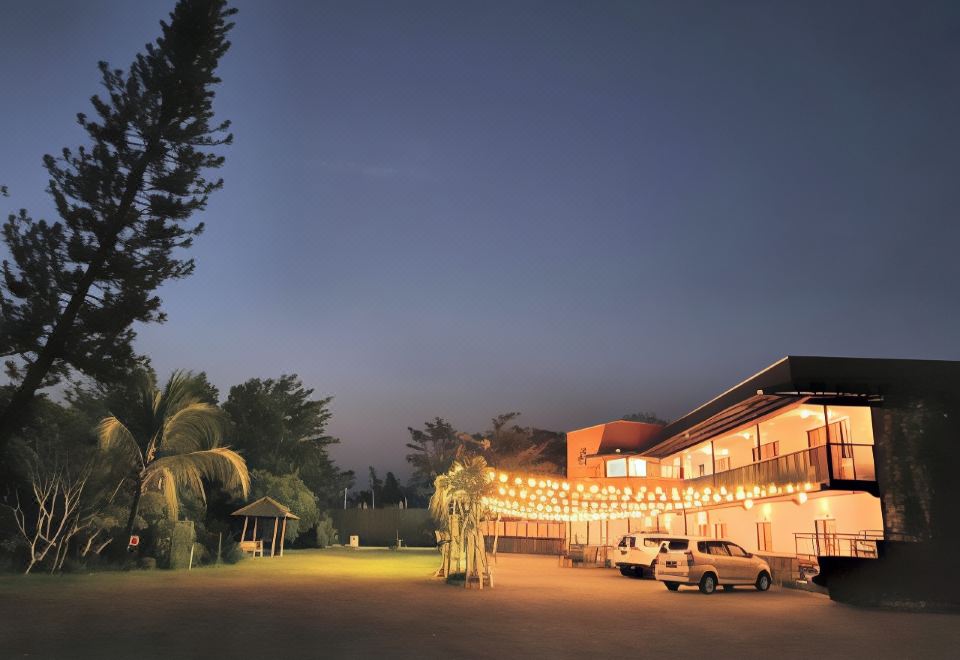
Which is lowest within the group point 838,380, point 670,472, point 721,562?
point 721,562

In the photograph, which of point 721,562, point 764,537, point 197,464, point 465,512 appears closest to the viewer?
point 721,562

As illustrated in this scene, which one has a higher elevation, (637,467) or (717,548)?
(637,467)

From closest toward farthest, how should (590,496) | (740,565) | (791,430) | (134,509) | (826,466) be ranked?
1. (740,565)
2. (826,466)
3. (590,496)
4. (134,509)
5. (791,430)

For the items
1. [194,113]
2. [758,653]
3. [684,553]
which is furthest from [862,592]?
[194,113]

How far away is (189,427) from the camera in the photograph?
2853 centimetres

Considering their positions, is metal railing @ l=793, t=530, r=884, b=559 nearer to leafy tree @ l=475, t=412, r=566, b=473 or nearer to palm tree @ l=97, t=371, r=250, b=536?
palm tree @ l=97, t=371, r=250, b=536

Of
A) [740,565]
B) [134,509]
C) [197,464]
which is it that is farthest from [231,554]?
[740,565]

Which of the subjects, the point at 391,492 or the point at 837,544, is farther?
the point at 391,492

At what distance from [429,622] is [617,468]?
31.7m

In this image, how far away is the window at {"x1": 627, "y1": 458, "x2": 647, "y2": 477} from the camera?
42500 mm

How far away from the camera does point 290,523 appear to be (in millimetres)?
44375

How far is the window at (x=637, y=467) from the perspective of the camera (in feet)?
139

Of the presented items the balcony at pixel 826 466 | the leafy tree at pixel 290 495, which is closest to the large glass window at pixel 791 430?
the balcony at pixel 826 466

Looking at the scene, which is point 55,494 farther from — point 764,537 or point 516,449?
point 516,449
